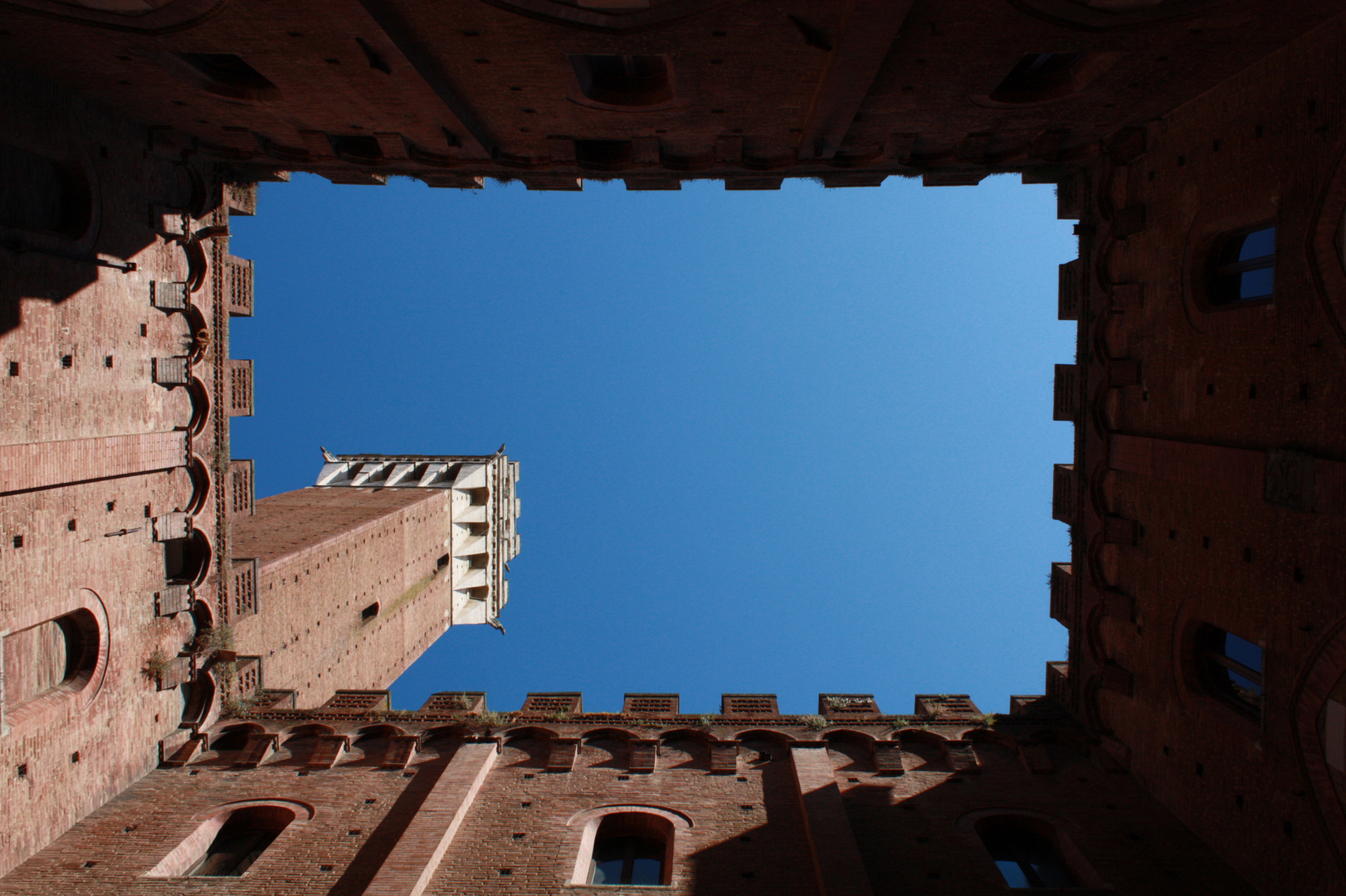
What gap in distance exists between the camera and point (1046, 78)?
1087cm

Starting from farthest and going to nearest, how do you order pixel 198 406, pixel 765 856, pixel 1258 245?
1. pixel 198 406
2. pixel 765 856
3. pixel 1258 245

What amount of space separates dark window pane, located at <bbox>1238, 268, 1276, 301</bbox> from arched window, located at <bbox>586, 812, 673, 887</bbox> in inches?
423

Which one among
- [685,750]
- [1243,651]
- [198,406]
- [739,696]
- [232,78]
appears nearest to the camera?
[1243,651]

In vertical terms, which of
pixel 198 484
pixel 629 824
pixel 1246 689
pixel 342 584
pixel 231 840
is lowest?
pixel 231 840

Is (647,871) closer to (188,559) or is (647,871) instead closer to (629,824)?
(629,824)

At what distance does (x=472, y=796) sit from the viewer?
1146 centimetres

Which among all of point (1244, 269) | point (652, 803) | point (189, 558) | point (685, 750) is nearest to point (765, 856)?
point (652, 803)

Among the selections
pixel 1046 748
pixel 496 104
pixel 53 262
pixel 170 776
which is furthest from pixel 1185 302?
pixel 170 776

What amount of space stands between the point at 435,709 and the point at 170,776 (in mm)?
4221

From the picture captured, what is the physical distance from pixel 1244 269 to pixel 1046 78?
12.5ft

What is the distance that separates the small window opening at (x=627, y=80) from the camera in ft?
36.0

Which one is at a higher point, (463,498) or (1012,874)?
(463,498)

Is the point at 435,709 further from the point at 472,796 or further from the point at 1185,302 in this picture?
the point at 1185,302

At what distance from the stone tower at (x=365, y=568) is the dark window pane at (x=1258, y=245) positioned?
678 inches
